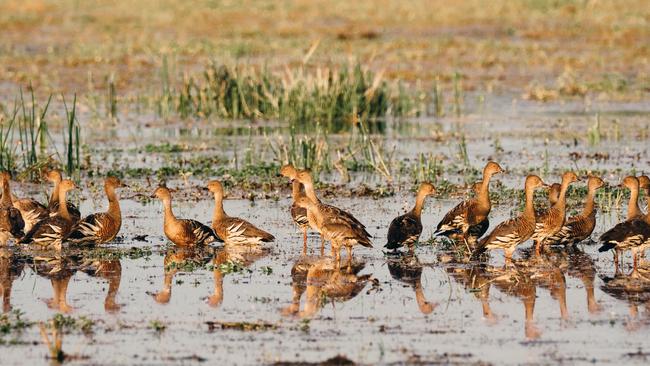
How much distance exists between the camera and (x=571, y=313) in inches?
460

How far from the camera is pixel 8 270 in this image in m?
13.7

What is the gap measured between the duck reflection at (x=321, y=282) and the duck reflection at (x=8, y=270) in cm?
275

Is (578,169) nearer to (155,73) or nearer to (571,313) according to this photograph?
(571,313)

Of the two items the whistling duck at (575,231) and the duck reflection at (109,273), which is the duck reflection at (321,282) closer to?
the duck reflection at (109,273)

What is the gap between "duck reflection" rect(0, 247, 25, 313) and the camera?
12.4 m

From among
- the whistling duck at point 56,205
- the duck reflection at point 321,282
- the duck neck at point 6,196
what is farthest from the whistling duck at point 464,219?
the duck neck at point 6,196

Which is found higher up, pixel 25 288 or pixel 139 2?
pixel 139 2

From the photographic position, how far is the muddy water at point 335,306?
10359 mm

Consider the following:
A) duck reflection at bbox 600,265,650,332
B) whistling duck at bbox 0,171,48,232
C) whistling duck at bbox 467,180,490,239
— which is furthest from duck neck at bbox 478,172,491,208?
whistling duck at bbox 0,171,48,232

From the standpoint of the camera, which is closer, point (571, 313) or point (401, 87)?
point (571, 313)

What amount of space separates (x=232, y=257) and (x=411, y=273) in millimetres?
2292

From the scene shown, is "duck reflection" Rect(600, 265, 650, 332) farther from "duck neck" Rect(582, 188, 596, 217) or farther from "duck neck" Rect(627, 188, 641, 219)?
"duck neck" Rect(582, 188, 596, 217)

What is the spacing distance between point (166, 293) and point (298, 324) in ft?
6.29

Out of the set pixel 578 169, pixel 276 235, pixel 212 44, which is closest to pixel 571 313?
pixel 276 235
